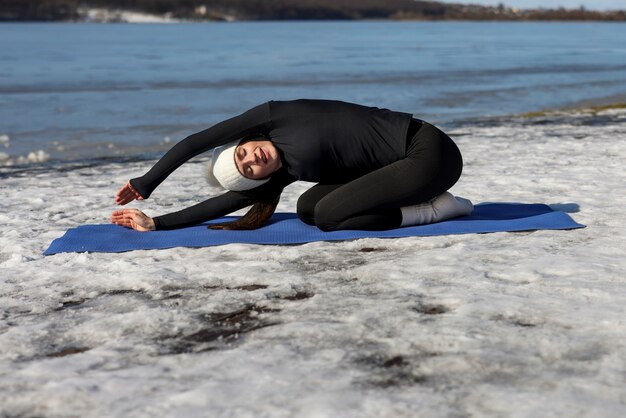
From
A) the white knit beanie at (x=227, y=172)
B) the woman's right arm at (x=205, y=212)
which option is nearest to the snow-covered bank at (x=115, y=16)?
the woman's right arm at (x=205, y=212)

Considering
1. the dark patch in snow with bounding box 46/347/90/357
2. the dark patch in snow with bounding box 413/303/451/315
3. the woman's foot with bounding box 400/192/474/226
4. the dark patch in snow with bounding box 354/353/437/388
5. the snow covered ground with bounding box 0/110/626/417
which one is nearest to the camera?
the snow covered ground with bounding box 0/110/626/417

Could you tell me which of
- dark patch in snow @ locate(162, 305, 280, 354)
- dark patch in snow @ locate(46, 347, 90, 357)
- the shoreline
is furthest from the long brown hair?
the shoreline

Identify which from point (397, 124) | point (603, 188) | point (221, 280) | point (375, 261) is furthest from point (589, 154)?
point (221, 280)

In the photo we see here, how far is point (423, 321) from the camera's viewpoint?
12.2 ft

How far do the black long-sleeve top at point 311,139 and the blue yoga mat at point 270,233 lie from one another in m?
0.31

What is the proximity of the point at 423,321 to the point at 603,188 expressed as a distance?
3.73m

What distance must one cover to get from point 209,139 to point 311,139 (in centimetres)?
55

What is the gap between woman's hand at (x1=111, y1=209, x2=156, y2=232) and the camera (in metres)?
5.64

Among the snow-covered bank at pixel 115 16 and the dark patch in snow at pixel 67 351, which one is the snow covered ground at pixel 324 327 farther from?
the snow-covered bank at pixel 115 16

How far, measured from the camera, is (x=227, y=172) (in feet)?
16.5

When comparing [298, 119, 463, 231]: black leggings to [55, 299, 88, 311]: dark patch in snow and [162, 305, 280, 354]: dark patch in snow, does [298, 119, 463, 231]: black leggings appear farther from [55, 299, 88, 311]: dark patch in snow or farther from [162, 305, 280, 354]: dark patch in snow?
[55, 299, 88, 311]: dark patch in snow

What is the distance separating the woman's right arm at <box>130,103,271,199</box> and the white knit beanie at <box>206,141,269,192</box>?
0.25 ft

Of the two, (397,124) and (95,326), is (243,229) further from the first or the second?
(95,326)

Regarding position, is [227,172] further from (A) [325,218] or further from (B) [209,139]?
(A) [325,218]
